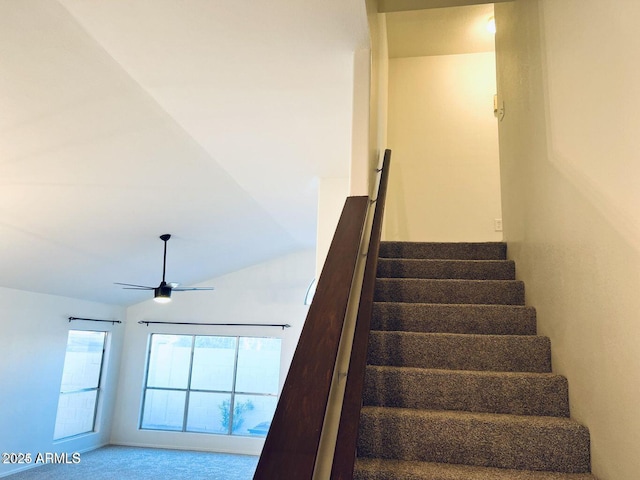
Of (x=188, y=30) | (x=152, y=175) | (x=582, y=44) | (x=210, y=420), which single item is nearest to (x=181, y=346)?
(x=210, y=420)

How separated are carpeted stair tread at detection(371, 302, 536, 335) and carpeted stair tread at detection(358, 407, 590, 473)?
2.30ft

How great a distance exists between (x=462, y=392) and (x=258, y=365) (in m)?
7.07

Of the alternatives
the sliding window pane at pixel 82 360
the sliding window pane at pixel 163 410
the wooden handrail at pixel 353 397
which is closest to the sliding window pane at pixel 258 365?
the sliding window pane at pixel 163 410

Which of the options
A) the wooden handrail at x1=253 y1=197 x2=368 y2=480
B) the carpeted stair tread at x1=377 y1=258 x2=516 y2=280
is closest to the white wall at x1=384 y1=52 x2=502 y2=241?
the carpeted stair tread at x1=377 y1=258 x2=516 y2=280

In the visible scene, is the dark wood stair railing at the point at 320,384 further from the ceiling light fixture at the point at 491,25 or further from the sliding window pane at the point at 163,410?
the sliding window pane at the point at 163,410

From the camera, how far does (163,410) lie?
8.91 m

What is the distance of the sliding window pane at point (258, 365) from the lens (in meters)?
8.55

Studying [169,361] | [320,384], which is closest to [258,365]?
[169,361]

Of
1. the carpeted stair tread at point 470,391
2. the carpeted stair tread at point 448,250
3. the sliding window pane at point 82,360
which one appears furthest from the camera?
the sliding window pane at point 82,360

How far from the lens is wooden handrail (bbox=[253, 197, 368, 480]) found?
829 millimetres

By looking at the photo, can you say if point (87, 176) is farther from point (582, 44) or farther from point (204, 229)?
point (582, 44)

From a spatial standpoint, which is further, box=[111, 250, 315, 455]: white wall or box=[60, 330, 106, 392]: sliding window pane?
box=[111, 250, 315, 455]: white wall

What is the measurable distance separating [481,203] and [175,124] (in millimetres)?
2966

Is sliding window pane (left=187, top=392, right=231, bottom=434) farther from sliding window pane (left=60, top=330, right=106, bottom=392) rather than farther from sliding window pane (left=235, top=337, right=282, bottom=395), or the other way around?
sliding window pane (left=60, top=330, right=106, bottom=392)
